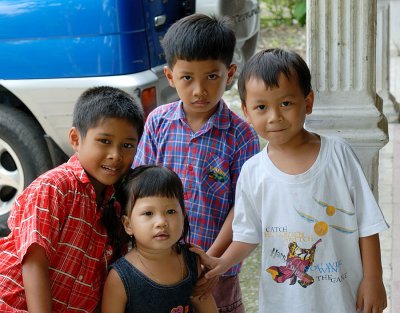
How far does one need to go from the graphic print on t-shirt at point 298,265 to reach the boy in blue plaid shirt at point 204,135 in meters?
0.28

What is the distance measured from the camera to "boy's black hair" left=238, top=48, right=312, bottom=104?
2.55 metres

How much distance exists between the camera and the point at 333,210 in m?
2.56

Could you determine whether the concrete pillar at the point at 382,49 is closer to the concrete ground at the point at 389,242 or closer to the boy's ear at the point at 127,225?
the concrete ground at the point at 389,242

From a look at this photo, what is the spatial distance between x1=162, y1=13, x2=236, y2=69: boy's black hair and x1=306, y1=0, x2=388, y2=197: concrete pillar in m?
0.55

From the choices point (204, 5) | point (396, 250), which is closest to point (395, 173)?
point (396, 250)

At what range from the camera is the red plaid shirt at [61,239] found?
93.5 inches

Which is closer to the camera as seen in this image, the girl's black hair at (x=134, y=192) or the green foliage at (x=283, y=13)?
the girl's black hair at (x=134, y=192)

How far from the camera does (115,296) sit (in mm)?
2523

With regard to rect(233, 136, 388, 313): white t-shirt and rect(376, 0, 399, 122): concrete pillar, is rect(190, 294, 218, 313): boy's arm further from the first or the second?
rect(376, 0, 399, 122): concrete pillar

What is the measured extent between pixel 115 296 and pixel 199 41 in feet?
3.11

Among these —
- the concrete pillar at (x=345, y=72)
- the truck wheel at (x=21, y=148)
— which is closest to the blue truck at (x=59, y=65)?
the truck wheel at (x=21, y=148)

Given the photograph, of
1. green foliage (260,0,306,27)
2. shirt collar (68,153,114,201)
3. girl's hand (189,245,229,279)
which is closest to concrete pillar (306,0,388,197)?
girl's hand (189,245,229,279)

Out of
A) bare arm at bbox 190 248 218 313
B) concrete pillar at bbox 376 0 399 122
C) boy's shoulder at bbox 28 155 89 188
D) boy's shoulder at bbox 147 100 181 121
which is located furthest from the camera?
concrete pillar at bbox 376 0 399 122

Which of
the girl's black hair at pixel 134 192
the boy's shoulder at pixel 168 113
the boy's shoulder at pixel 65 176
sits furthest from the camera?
the boy's shoulder at pixel 168 113
